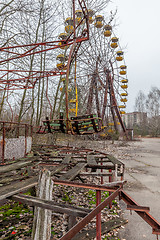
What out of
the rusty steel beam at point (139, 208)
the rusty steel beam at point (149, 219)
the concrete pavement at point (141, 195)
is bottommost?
the concrete pavement at point (141, 195)

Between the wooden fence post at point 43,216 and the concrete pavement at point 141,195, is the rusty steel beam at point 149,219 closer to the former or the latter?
the wooden fence post at point 43,216

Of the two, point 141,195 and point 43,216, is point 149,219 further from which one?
point 141,195

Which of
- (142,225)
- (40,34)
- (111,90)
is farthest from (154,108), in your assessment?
(142,225)

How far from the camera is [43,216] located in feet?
5.75

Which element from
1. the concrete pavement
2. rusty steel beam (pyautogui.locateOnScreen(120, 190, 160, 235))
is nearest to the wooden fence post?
rusty steel beam (pyautogui.locateOnScreen(120, 190, 160, 235))

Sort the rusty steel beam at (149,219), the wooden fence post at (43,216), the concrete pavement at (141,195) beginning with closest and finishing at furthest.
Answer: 1. the wooden fence post at (43,216)
2. the rusty steel beam at (149,219)
3. the concrete pavement at (141,195)

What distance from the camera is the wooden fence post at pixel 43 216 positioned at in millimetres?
1648

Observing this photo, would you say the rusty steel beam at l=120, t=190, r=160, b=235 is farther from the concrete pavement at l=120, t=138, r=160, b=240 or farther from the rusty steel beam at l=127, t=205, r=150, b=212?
the concrete pavement at l=120, t=138, r=160, b=240

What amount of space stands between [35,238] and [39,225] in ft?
0.36

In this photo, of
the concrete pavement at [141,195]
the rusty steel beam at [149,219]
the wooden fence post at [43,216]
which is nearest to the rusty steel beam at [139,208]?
the rusty steel beam at [149,219]

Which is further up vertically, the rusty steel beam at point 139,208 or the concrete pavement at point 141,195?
the rusty steel beam at point 139,208

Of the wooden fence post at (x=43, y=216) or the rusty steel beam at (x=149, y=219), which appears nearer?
the wooden fence post at (x=43, y=216)

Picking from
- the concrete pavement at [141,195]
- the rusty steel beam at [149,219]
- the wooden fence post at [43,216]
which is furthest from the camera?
the concrete pavement at [141,195]

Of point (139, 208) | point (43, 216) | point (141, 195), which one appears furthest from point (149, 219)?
point (141, 195)
